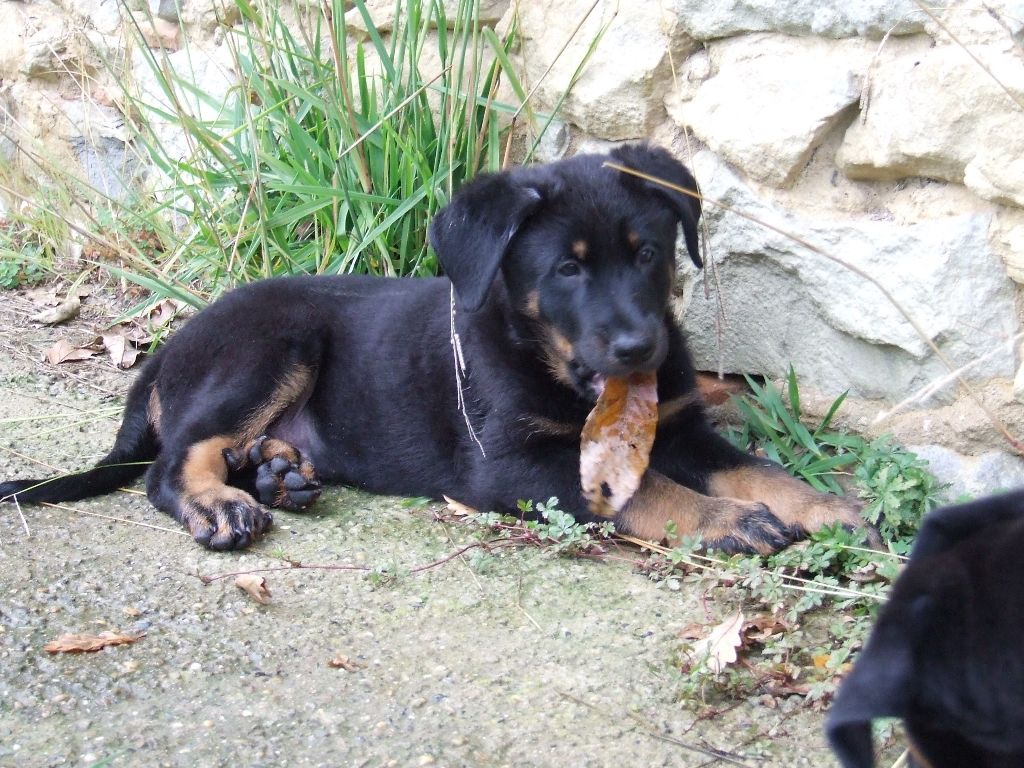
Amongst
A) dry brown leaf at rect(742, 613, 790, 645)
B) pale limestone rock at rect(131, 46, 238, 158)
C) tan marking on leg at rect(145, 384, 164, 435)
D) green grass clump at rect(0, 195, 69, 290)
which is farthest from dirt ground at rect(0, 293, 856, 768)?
green grass clump at rect(0, 195, 69, 290)

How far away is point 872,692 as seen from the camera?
1.30 metres

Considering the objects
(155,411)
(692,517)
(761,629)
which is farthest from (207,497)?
(761,629)

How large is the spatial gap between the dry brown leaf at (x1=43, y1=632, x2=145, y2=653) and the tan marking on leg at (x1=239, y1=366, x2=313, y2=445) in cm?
133

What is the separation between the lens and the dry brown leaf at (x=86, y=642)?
2557mm

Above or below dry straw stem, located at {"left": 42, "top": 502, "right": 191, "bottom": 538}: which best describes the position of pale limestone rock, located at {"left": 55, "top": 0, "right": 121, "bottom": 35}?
above

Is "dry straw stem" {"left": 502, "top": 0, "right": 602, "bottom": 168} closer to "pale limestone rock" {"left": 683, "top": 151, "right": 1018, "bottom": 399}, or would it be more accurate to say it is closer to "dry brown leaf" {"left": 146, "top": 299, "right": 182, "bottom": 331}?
"pale limestone rock" {"left": 683, "top": 151, "right": 1018, "bottom": 399}

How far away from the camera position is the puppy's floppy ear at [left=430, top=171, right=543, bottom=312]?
10.6 ft

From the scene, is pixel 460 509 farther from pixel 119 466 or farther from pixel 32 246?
pixel 32 246

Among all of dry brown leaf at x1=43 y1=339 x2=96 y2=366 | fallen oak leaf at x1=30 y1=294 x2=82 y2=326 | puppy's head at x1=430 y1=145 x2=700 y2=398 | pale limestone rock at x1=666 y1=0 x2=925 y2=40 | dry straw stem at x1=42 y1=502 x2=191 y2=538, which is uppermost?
pale limestone rock at x1=666 y1=0 x2=925 y2=40

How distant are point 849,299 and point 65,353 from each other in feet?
10.7

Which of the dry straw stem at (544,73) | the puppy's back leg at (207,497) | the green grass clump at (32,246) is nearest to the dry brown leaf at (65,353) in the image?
the green grass clump at (32,246)

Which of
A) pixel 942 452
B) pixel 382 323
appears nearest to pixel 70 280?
pixel 382 323

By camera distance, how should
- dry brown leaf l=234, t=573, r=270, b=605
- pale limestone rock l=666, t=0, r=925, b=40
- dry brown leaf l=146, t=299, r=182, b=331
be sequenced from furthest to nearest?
dry brown leaf l=146, t=299, r=182, b=331 < pale limestone rock l=666, t=0, r=925, b=40 < dry brown leaf l=234, t=573, r=270, b=605

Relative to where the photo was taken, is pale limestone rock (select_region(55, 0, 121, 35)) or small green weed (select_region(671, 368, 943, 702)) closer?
small green weed (select_region(671, 368, 943, 702))
